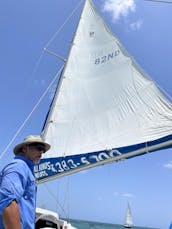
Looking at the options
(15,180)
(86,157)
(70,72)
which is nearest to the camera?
(15,180)

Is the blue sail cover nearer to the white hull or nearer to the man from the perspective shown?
the white hull

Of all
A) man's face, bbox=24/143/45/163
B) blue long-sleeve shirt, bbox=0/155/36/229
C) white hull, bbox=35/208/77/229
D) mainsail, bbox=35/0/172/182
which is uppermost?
mainsail, bbox=35/0/172/182

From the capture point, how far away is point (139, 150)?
688 cm

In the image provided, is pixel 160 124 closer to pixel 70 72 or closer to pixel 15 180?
pixel 70 72

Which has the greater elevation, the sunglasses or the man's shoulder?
the sunglasses

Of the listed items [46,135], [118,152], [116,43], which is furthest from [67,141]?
[116,43]

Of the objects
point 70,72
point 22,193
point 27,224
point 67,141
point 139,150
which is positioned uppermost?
point 70,72

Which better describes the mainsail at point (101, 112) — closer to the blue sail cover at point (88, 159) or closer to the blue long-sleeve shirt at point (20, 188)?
the blue sail cover at point (88, 159)

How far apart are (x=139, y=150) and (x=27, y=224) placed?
182 inches

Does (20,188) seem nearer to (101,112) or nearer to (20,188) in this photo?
(20,188)

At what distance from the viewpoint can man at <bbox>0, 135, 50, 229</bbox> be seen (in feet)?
7.37

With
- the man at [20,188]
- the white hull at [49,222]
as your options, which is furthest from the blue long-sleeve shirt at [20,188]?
the white hull at [49,222]

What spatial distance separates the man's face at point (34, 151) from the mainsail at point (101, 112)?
430cm

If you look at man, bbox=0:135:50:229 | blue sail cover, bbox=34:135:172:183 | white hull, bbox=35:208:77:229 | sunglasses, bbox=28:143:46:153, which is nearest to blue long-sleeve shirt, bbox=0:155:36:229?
man, bbox=0:135:50:229
